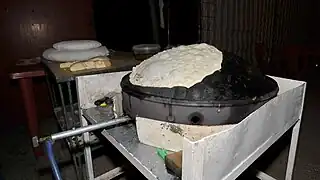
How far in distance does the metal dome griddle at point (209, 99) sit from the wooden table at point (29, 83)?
1137mm

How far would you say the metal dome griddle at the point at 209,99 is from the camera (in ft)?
2.43

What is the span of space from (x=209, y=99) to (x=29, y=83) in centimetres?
143

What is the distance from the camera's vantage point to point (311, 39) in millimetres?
4680

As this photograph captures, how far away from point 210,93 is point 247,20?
2.21m

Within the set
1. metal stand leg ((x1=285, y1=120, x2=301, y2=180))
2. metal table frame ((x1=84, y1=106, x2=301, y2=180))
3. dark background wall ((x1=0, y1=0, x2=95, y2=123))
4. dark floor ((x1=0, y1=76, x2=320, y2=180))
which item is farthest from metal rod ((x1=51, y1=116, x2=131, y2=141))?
dark background wall ((x1=0, y1=0, x2=95, y2=123))

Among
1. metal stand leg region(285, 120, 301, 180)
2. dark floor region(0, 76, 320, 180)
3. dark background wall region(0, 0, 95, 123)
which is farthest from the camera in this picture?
dark background wall region(0, 0, 95, 123)

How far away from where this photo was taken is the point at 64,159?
6.25ft

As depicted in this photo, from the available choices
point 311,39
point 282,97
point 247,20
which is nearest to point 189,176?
point 282,97

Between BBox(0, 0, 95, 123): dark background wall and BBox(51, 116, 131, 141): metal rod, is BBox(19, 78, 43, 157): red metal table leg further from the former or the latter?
BBox(51, 116, 131, 141): metal rod

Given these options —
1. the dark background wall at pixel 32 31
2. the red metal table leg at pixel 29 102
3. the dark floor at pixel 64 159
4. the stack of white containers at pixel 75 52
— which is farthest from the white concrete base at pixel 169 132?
the dark background wall at pixel 32 31

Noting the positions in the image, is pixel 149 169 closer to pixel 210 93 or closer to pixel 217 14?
pixel 210 93

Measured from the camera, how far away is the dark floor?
1.70 m

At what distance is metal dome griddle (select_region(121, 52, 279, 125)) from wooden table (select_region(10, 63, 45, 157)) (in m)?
1.14

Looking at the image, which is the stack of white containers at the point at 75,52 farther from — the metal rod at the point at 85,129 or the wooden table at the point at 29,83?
the metal rod at the point at 85,129
